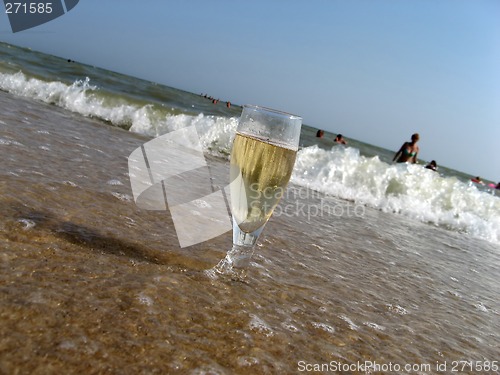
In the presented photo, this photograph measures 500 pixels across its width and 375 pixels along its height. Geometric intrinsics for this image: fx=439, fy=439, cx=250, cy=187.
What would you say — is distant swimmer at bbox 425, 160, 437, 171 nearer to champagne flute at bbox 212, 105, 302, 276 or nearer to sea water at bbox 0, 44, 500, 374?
sea water at bbox 0, 44, 500, 374

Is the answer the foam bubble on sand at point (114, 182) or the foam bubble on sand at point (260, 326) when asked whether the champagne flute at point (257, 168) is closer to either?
the foam bubble on sand at point (260, 326)

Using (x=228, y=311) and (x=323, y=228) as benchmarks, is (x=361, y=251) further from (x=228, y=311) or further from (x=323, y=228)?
(x=228, y=311)

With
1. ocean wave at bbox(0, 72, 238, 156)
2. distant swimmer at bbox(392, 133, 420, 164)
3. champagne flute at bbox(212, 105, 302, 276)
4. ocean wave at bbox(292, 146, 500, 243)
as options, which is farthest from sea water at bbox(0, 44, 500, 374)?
distant swimmer at bbox(392, 133, 420, 164)

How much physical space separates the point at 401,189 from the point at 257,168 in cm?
781

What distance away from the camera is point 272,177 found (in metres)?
1.62

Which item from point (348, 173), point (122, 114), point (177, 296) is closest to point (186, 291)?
point (177, 296)

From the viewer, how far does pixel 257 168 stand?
1.61m

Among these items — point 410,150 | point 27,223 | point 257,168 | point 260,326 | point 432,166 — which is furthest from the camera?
point 432,166

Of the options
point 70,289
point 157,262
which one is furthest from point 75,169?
point 70,289

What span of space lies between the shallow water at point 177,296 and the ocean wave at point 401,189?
4.50m

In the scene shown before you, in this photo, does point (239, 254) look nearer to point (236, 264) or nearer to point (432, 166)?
point (236, 264)

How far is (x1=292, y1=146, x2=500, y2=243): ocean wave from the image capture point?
7605mm

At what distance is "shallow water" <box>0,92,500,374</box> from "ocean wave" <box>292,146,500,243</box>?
4.50m

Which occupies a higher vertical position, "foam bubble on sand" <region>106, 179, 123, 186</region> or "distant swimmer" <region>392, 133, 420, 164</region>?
"distant swimmer" <region>392, 133, 420, 164</region>
